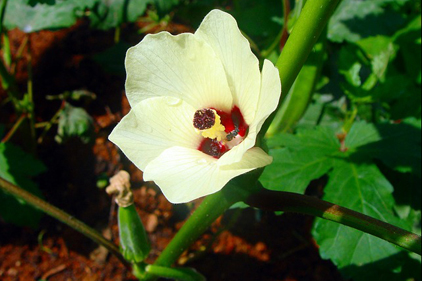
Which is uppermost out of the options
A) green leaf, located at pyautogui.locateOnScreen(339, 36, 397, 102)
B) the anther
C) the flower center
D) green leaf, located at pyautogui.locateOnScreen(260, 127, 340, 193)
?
the anther

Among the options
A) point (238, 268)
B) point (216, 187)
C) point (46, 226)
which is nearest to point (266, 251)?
point (238, 268)

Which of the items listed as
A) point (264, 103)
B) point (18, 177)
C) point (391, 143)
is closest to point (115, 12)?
point (18, 177)

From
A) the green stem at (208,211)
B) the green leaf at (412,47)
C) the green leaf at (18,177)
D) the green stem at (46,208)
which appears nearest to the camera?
the green stem at (208,211)

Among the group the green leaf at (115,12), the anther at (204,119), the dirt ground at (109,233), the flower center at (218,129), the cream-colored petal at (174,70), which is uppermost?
the cream-colored petal at (174,70)

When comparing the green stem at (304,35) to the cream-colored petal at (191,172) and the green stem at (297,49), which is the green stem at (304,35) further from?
the cream-colored petal at (191,172)

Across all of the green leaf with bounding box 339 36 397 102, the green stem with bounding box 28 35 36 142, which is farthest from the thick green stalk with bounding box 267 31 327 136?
the green stem with bounding box 28 35 36 142

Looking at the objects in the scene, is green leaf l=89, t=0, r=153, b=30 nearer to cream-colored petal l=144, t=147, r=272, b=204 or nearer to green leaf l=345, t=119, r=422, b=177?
green leaf l=345, t=119, r=422, b=177

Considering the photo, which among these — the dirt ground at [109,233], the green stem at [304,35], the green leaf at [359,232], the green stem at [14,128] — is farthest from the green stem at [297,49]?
the green stem at [14,128]
